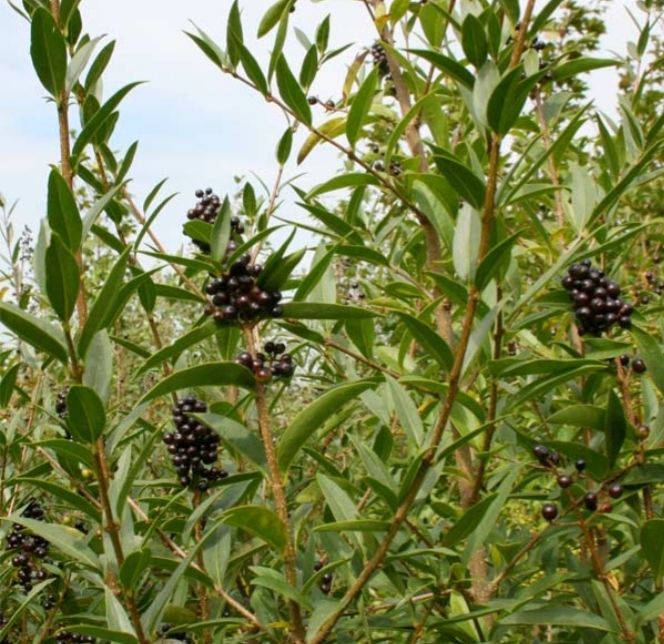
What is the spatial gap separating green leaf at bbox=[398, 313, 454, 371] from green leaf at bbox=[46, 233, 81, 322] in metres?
0.43

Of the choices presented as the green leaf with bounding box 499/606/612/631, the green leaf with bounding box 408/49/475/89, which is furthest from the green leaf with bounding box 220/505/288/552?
the green leaf with bounding box 408/49/475/89

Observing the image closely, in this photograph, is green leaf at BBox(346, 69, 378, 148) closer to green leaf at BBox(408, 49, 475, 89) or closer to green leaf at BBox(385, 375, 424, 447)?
green leaf at BBox(408, 49, 475, 89)

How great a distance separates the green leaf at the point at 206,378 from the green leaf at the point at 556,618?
61 centimetres

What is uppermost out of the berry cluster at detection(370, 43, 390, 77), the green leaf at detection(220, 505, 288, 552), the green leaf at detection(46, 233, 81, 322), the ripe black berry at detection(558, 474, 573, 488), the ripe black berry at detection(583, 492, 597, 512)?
the berry cluster at detection(370, 43, 390, 77)

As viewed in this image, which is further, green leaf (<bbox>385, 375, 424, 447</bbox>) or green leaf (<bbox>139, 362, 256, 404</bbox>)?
green leaf (<bbox>385, 375, 424, 447</bbox>)

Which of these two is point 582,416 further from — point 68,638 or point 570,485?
point 68,638

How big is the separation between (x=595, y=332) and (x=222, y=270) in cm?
73

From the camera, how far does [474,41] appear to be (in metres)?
1.16

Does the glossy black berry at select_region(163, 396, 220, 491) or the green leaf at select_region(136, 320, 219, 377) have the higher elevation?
the green leaf at select_region(136, 320, 219, 377)

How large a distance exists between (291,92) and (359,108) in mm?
144

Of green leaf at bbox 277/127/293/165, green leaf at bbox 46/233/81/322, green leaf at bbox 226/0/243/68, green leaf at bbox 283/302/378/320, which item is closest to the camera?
green leaf at bbox 46/233/81/322

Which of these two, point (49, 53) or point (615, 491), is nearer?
point (49, 53)

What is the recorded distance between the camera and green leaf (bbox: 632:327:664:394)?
1517mm

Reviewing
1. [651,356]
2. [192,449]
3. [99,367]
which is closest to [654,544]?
[651,356]
